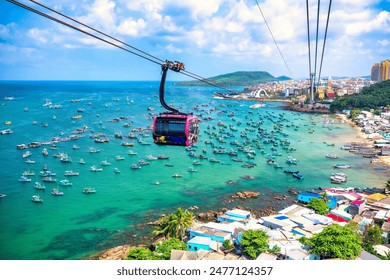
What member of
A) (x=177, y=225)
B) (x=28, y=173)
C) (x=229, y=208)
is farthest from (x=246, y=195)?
(x=28, y=173)

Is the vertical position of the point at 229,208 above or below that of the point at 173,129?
below

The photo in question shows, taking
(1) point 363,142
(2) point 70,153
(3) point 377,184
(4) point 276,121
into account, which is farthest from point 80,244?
(4) point 276,121

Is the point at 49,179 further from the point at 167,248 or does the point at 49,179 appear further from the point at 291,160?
the point at 291,160

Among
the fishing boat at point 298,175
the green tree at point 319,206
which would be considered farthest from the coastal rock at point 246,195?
the fishing boat at point 298,175

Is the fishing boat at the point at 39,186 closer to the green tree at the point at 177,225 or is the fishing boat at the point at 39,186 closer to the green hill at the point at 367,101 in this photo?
the green tree at the point at 177,225

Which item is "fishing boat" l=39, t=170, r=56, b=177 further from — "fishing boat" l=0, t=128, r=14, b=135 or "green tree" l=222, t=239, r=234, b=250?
"fishing boat" l=0, t=128, r=14, b=135
